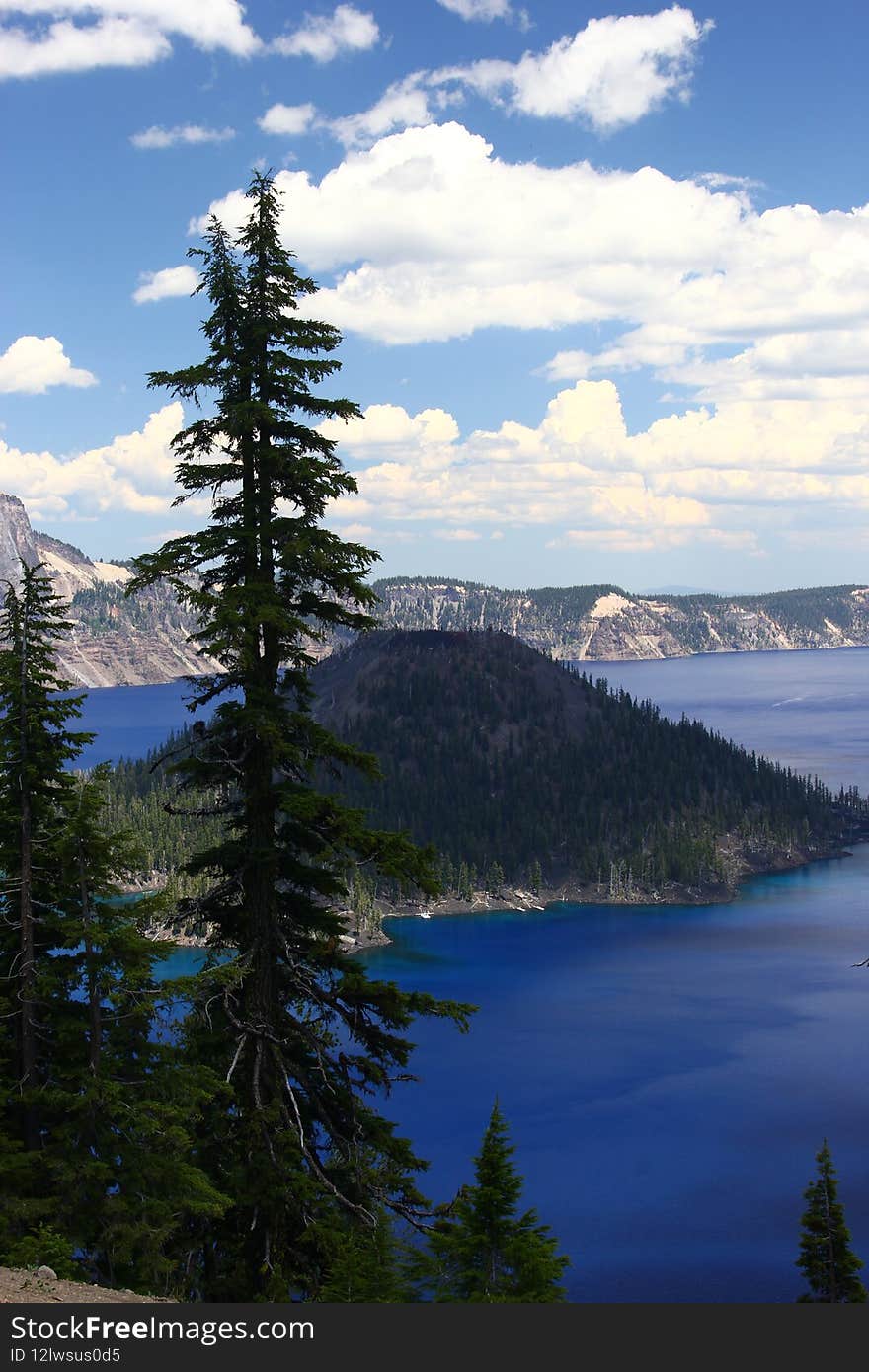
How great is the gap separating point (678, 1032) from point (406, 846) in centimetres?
13308

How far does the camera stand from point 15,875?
27.6 m

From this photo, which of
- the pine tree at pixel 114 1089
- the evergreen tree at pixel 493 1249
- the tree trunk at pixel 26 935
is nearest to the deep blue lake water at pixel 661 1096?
the evergreen tree at pixel 493 1249

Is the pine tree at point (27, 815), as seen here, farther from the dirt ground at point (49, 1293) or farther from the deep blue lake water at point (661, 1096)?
the deep blue lake water at point (661, 1096)

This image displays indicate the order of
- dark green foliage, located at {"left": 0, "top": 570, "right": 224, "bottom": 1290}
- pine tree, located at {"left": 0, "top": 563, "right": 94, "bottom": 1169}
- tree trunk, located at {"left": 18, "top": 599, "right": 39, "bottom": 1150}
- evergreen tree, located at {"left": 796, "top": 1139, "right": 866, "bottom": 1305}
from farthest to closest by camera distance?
evergreen tree, located at {"left": 796, "top": 1139, "right": 866, "bottom": 1305}
pine tree, located at {"left": 0, "top": 563, "right": 94, "bottom": 1169}
tree trunk, located at {"left": 18, "top": 599, "right": 39, "bottom": 1150}
dark green foliage, located at {"left": 0, "top": 570, "right": 224, "bottom": 1290}

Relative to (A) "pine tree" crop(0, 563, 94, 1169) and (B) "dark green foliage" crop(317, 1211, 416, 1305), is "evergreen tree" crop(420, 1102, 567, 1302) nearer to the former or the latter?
(B) "dark green foliage" crop(317, 1211, 416, 1305)

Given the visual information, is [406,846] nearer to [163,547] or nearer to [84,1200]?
[163,547]

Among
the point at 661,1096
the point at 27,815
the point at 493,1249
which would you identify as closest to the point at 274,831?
the point at 27,815

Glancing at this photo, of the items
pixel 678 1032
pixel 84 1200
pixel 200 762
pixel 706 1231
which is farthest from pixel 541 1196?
pixel 200 762

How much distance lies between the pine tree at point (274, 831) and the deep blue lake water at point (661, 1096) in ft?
191

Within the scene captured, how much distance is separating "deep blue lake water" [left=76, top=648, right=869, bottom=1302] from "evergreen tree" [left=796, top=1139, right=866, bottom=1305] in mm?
18929

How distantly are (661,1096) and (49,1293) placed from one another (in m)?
114

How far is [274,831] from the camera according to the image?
24.5 meters

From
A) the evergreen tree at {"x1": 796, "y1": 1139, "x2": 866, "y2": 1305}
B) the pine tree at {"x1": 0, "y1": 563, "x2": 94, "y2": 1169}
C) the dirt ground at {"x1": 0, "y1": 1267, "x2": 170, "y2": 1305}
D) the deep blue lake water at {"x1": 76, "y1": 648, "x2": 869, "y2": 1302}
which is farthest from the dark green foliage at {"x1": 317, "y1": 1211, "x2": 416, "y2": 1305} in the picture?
the deep blue lake water at {"x1": 76, "y1": 648, "x2": 869, "y2": 1302}

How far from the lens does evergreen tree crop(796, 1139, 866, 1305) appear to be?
5391cm
